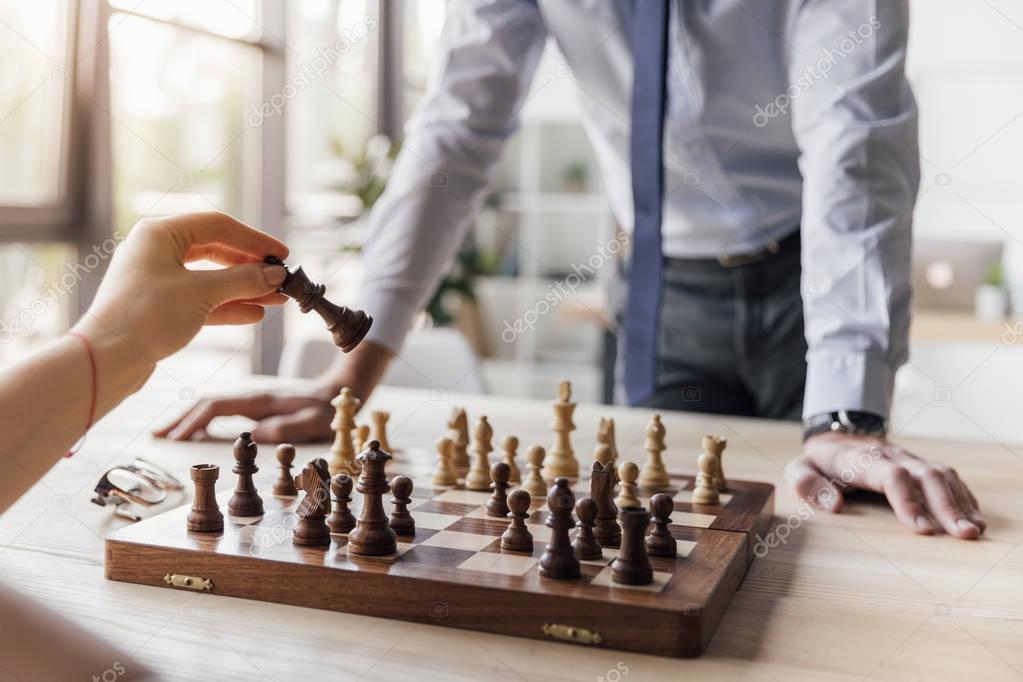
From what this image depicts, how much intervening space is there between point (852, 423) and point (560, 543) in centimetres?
70

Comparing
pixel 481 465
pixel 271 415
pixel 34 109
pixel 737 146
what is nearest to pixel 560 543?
pixel 481 465

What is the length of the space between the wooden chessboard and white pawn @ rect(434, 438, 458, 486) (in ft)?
0.56

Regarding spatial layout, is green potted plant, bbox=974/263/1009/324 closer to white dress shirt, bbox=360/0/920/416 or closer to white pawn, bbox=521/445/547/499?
white dress shirt, bbox=360/0/920/416

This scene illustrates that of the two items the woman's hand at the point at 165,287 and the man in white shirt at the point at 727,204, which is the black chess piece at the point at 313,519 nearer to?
the woman's hand at the point at 165,287

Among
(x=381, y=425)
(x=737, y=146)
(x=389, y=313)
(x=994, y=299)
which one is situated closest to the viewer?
(x=381, y=425)

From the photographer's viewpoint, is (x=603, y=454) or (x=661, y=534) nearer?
(x=661, y=534)

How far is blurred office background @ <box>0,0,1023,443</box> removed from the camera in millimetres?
3354

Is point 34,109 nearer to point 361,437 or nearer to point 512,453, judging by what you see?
point 361,437

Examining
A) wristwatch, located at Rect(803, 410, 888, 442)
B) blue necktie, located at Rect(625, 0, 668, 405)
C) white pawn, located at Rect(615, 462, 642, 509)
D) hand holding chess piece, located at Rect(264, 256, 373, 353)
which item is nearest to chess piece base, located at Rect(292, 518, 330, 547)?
hand holding chess piece, located at Rect(264, 256, 373, 353)

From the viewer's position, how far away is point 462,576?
0.87 meters

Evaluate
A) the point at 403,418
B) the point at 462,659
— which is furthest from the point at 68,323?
the point at 462,659

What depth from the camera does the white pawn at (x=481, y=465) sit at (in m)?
1.27

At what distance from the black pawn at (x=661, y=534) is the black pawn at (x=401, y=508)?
25 cm

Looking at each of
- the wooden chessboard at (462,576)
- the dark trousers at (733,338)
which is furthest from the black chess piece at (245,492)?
the dark trousers at (733,338)
